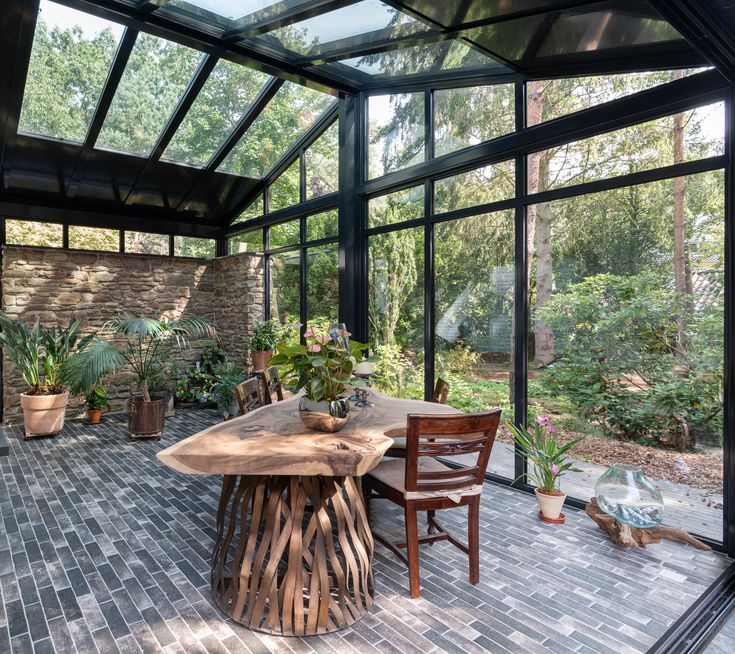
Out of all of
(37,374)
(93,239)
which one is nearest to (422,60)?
(93,239)

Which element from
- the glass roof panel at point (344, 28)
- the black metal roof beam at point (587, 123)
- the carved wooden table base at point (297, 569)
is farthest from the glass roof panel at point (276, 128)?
the carved wooden table base at point (297, 569)

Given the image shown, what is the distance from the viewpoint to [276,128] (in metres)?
6.02

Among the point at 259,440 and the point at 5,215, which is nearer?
the point at 259,440

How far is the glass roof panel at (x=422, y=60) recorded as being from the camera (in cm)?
405

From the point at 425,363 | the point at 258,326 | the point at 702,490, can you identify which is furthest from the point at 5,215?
the point at 702,490

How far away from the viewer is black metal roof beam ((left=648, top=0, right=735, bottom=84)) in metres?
1.72

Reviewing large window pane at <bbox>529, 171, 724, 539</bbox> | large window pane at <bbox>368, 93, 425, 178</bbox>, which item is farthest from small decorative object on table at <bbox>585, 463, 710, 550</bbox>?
large window pane at <bbox>368, 93, 425, 178</bbox>

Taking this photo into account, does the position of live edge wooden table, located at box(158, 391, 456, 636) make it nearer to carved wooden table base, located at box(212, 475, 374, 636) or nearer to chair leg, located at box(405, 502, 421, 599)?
carved wooden table base, located at box(212, 475, 374, 636)

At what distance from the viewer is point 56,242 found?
21.8 feet

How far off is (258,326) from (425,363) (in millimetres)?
3404

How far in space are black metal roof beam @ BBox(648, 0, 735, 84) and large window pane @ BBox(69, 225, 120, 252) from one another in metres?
7.25

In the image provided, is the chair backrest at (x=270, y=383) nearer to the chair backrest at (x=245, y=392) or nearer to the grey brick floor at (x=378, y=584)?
the chair backrest at (x=245, y=392)

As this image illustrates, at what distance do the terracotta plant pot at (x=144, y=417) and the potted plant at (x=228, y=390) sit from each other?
903mm

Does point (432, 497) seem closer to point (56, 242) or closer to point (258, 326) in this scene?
point (258, 326)
